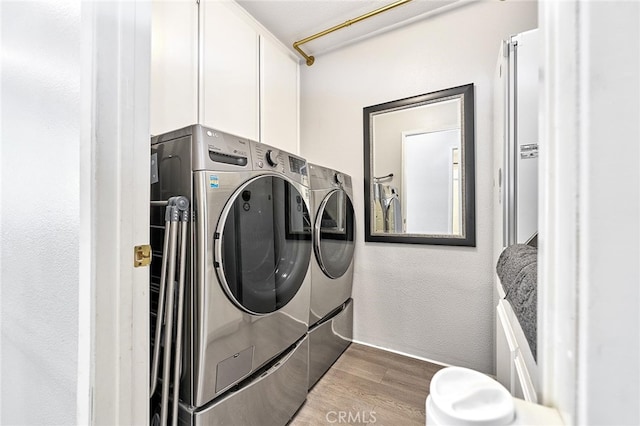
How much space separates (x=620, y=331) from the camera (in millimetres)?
233

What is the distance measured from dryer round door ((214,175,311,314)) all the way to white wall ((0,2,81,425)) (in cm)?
42

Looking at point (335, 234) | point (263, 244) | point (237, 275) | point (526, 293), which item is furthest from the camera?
point (335, 234)

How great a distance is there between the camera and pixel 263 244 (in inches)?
47.4

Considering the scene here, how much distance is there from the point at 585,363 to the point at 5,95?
162 centimetres

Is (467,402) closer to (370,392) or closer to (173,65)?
(370,392)

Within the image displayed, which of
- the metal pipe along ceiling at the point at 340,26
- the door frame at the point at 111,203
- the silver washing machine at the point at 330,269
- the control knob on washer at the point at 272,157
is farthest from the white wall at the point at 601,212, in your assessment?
the metal pipe along ceiling at the point at 340,26

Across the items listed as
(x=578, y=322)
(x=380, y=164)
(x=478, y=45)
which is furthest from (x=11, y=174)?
(x=478, y=45)

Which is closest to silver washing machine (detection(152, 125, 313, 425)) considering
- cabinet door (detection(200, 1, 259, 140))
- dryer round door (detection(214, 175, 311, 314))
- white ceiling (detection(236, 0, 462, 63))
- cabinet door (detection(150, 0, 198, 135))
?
dryer round door (detection(214, 175, 311, 314))

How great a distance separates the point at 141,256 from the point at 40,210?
1.41 feet

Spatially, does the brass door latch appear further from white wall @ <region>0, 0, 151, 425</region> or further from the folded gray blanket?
the folded gray blanket

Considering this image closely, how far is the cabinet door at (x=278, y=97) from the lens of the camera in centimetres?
214

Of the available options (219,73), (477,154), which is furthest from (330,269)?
(219,73)

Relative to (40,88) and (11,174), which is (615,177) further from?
(11,174)

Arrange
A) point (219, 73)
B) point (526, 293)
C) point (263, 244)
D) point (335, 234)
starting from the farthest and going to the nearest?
point (335, 234) → point (219, 73) → point (263, 244) → point (526, 293)
